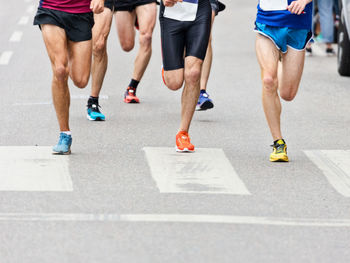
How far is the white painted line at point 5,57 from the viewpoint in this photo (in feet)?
49.9

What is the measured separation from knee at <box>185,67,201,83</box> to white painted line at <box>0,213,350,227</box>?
8.31 ft

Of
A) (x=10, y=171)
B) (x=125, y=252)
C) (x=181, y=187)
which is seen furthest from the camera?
(x=10, y=171)

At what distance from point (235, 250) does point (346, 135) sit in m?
4.28

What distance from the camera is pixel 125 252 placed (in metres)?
5.39

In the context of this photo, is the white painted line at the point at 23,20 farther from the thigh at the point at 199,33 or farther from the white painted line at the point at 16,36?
the thigh at the point at 199,33

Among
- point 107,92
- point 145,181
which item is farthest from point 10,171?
point 107,92

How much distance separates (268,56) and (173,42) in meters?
0.88

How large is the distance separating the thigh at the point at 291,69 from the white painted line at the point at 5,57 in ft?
24.3

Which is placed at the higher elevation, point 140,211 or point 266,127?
point 140,211

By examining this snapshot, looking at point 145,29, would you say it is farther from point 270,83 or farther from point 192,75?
point 270,83

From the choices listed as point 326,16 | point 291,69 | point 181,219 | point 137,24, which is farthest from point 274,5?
point 326,16

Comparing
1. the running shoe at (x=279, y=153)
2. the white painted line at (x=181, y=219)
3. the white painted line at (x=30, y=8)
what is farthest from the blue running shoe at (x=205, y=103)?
the white painted line at (x=30, y=8)

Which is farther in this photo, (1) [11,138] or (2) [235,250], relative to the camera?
(1) [11,138]

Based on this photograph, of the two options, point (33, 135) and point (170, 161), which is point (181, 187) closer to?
point (170, 161)
